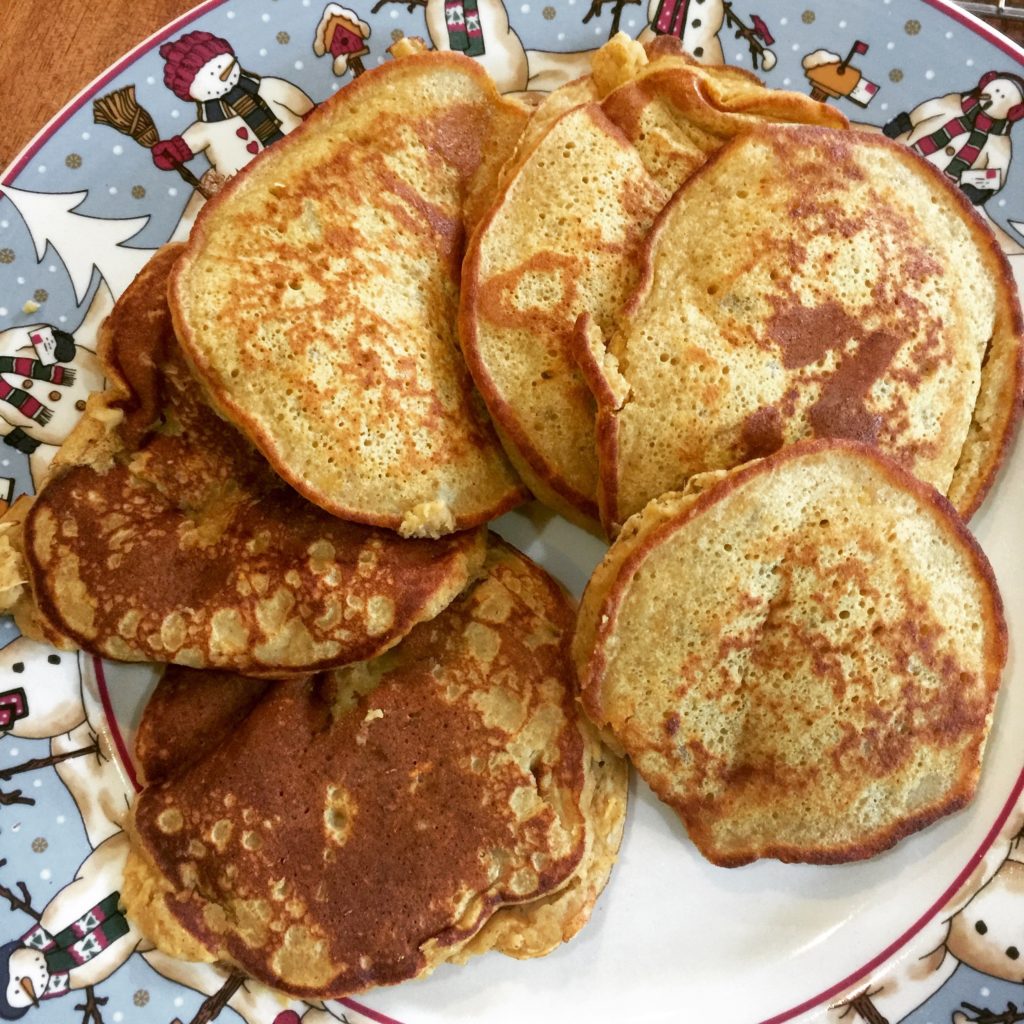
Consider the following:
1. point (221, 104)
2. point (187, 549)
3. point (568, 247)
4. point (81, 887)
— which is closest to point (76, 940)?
point (81, 887)

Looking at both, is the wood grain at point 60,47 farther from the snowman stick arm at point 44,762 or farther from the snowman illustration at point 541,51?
the snowman stick arm at point 44,762

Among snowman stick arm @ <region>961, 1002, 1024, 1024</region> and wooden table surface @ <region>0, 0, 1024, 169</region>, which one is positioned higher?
wooden table surface @ <region>0, 0, 1024, 169</region>

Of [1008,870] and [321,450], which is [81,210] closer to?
[321,450]

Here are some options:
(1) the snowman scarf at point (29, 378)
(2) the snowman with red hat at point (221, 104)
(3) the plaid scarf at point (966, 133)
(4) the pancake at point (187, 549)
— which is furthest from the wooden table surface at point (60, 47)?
(3) the plaid scarf at point (966, 133)

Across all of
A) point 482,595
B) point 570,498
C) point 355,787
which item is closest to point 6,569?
point 355,787

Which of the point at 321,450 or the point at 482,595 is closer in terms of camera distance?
the point at 321,450

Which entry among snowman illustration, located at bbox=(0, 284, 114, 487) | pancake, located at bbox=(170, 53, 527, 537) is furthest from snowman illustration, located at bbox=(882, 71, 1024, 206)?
snowman illustration, located at bbox=(0, 284, 114, 487)

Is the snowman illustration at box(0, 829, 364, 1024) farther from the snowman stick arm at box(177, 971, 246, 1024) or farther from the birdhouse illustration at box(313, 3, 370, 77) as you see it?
the birdhouse illustration at box(313, 3, 370, 77)
